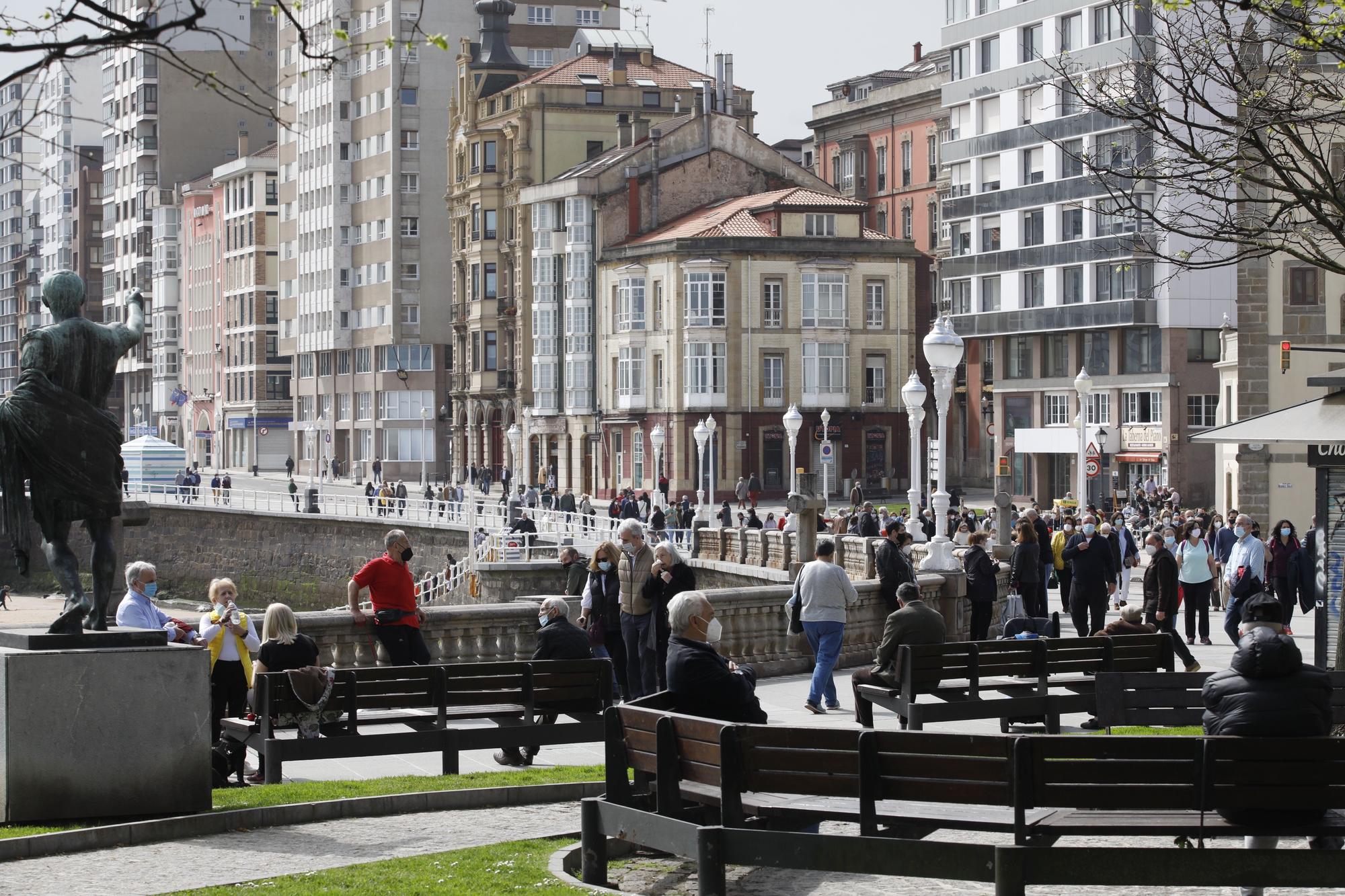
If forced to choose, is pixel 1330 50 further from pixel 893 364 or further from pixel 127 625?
pixel 893 364

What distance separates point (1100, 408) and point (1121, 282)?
13.9 feet

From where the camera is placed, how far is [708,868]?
28.8 ft

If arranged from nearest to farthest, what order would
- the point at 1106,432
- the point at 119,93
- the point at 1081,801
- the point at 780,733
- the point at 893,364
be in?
the point at 1081,801
the point at 780,733
the point at 1106,432
the point at 893,364
the point at 119,93

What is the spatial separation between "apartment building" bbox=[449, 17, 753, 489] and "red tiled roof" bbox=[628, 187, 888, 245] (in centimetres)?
411

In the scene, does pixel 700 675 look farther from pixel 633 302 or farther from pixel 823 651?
pixel 633 302

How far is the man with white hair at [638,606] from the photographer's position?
16.9 metres

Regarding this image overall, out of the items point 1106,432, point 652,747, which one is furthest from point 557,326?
point 652,747

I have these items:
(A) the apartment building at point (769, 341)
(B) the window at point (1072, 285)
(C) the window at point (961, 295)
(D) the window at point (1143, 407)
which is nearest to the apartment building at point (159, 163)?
(A) the apartment building at point (769, 341)

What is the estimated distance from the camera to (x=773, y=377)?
254ft

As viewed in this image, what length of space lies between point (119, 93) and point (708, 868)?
5410 inches

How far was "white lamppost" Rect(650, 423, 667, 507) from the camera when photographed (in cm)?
6419

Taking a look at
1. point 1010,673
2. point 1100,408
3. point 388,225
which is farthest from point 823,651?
point 388,225

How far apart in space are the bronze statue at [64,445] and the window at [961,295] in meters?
62.5

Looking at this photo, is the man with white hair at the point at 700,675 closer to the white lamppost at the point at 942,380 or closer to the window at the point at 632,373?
the white lamppost at the point at 942,380
